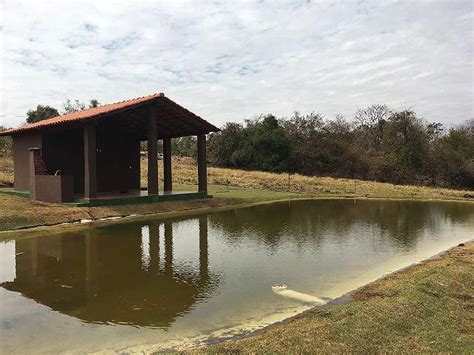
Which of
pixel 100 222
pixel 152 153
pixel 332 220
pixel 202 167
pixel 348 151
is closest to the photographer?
pixel 100 222

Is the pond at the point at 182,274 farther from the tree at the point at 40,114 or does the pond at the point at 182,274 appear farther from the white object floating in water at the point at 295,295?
the tree at the point at 40,114

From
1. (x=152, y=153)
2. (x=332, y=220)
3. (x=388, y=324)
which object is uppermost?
(x=152, y=153)

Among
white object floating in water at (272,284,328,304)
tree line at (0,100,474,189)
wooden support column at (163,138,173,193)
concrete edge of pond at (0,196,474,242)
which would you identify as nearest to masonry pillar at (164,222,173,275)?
concrete edge of pond at (0,196,474,242)

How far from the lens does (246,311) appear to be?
302 inches

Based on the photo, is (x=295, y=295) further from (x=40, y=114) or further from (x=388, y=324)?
(x=40, y=114)

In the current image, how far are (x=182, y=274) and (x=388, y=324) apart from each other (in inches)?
208

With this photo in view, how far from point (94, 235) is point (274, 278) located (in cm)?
791

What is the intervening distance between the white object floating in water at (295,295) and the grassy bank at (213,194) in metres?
11.4

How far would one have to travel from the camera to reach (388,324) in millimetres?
6379

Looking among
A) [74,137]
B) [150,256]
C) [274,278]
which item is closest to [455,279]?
[274,278]

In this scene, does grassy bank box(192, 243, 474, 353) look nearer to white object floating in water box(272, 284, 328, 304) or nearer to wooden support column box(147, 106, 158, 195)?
white object floating in water box(272, 284, 328, 304)

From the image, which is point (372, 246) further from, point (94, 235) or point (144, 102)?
point (144, 102)

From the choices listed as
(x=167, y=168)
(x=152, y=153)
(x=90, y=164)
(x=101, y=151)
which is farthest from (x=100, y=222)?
(x=167, y=168)

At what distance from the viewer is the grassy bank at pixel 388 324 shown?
5.69m
